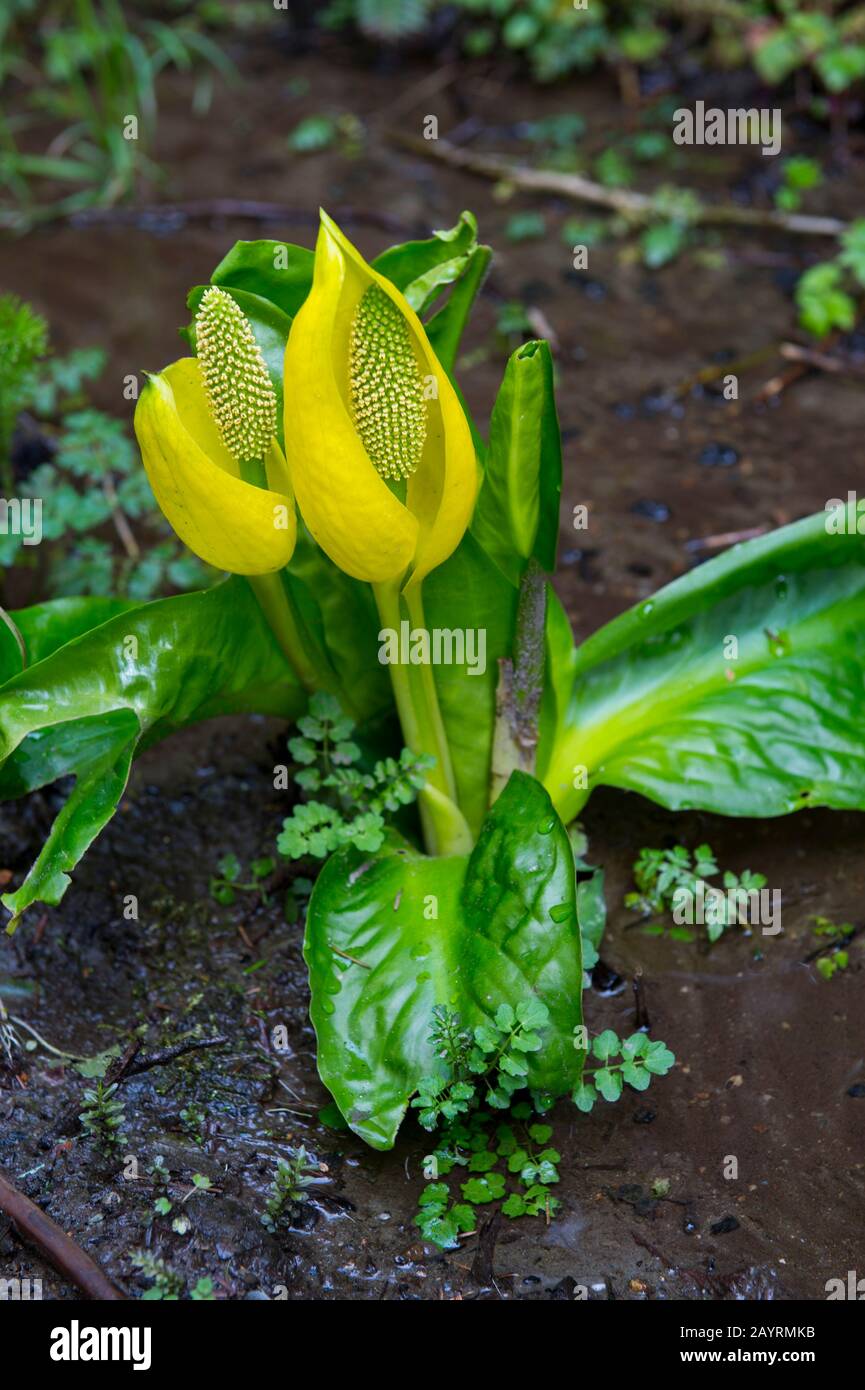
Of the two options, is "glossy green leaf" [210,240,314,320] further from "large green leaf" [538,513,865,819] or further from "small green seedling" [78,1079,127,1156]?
"small green seedling" [78,1079,127,1156]

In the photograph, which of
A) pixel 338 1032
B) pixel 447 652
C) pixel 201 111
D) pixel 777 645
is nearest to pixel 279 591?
pixel 447 652

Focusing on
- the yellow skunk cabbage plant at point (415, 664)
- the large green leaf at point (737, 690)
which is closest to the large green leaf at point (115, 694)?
the yellow skunk cabbage plant at point (415, 664)

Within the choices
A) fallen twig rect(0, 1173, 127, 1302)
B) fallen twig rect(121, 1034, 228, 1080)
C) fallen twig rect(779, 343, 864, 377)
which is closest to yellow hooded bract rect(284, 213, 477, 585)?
fallen twig rect(121, 1034, 228, 1080)

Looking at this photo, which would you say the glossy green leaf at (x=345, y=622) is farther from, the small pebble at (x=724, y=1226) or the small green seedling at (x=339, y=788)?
the small pebble at (x=724, y=1226)

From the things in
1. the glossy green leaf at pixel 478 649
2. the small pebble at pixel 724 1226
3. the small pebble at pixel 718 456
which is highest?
the small pebble at pixel 718 456

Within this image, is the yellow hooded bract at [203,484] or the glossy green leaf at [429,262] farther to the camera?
the glossy green leaf at [429,262]

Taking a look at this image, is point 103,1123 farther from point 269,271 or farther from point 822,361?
point 822,361

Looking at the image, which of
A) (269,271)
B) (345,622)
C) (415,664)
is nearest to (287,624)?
(345,622)
